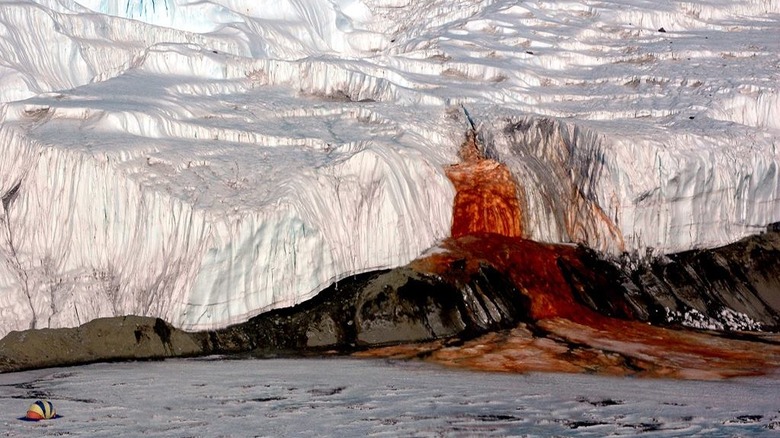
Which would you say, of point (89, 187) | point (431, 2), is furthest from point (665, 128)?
point (431, 2)

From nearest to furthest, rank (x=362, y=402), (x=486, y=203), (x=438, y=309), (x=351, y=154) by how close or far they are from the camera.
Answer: (x=362, y=402), (x=438, y=309), (x=351, y=154), (x=486, y=203)

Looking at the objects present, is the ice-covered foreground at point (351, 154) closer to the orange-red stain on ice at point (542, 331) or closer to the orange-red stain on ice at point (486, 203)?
the orange-red stain on ice at point (486, 203)

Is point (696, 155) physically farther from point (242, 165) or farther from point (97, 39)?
point (97, 39)

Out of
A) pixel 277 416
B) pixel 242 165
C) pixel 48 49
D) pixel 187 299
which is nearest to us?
pixel 277 416

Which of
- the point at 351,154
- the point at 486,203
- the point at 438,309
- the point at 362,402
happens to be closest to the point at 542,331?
the point at 438,309

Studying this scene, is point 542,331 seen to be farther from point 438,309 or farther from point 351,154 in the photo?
point 351,154

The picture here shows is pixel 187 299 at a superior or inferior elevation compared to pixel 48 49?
inferior
